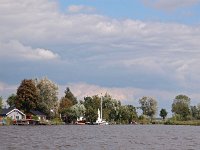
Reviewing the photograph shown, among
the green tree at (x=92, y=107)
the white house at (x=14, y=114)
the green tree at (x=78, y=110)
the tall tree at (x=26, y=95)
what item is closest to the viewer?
the white house at (x=14, y=114)

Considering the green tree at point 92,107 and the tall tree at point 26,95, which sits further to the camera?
the green tree at point 92,107

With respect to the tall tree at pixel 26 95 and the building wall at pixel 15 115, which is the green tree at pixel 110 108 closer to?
the tall tree at pixel 26 95

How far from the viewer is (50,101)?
132 meters

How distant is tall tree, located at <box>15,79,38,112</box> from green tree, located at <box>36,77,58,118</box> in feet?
15.5

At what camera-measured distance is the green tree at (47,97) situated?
131062mm

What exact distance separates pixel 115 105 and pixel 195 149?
376 ft

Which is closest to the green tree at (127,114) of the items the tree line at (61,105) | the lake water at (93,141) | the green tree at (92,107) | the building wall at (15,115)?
the tree line at (61,105)

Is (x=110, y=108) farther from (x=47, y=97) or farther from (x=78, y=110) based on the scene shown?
(x=47, y=97)

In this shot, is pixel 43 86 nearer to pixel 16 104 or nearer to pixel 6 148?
pixel 16 104

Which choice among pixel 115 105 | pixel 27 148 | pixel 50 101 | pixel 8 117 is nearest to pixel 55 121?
pixel 50 101

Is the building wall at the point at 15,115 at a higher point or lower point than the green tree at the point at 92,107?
lower

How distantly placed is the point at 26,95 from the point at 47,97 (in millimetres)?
9357

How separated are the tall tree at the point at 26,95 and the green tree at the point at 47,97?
15.5 ft

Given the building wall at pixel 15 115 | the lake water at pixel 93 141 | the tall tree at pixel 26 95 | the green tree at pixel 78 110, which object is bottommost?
the lake water at pixel 93 141
